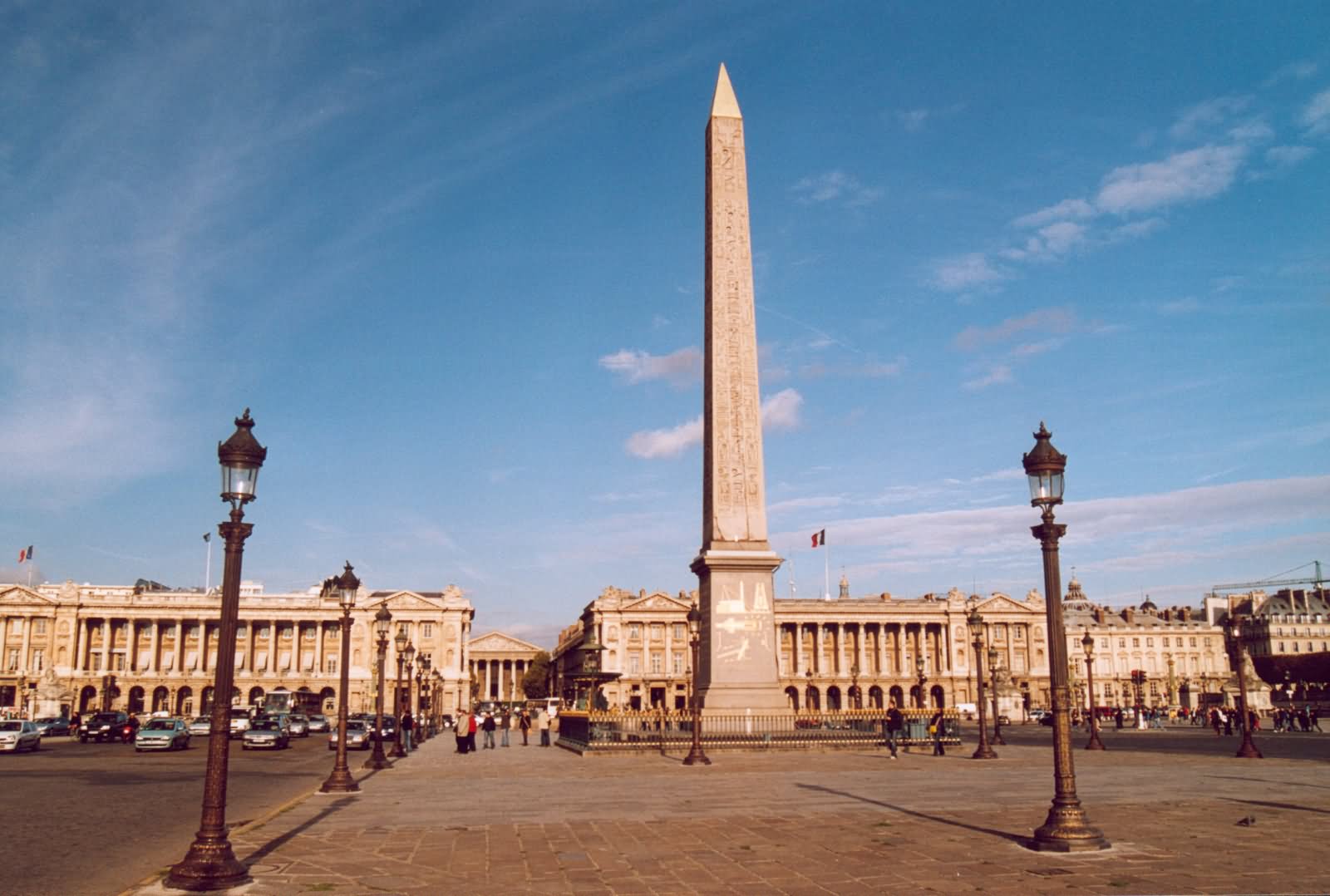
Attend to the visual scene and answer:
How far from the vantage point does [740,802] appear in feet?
56.2

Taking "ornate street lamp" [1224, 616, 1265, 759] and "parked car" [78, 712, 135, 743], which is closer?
"ornate street lamp" [1224, 616, 1265, 759]

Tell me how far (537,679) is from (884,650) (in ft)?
178

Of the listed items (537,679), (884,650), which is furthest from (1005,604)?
(537,679)

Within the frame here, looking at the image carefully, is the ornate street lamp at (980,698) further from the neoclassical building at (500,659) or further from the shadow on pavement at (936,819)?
the neoclassical building at (500,659)

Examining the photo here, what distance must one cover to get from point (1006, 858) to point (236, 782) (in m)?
20.1

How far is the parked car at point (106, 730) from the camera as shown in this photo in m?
56.1

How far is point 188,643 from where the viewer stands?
416 ft

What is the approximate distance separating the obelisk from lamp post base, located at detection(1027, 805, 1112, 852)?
18625 mm

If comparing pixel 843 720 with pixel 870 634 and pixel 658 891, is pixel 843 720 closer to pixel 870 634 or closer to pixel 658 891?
pixel 658 891

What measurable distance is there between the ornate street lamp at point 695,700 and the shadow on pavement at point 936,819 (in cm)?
771

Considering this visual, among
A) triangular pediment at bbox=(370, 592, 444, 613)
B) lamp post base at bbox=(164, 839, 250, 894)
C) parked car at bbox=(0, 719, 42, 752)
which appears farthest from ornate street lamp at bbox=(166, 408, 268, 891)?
triangular pediment at bbox=(370, 592, 444, 613)

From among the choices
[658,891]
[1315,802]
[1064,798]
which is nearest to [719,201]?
[1315,802]

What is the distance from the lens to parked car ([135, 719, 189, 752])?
43281 millimetres

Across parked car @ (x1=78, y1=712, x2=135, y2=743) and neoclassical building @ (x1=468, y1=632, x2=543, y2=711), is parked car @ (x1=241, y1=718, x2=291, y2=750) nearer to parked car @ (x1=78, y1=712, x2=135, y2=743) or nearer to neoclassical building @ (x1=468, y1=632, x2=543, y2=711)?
parked car @ (x1=78, y1=712, x2=135, y2=743)
